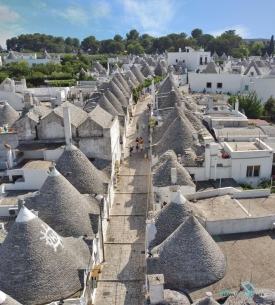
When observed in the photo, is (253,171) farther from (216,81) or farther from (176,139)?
(216,81)

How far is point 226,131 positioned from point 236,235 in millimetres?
13982

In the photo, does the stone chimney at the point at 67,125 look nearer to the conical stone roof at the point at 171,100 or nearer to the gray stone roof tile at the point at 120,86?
the conical stone roof at the point at 171,100

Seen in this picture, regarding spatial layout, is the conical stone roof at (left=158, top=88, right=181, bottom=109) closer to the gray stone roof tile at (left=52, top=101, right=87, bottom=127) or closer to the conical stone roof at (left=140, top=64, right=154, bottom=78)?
the gray stone roof tile at (left=52, top=101, right=87, bottom=127)

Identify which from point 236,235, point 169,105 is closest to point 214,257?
point 236,235

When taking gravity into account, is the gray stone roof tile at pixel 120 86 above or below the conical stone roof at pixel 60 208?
above

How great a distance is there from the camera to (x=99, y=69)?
79188mm

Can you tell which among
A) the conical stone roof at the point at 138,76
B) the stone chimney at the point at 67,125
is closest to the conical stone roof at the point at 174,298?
the stone chimney at the point at 67,125

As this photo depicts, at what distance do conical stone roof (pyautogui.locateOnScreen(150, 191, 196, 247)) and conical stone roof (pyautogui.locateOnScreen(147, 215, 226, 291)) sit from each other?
1514 millimetres

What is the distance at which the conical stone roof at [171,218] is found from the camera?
15.1 meters

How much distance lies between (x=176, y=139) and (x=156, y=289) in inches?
595

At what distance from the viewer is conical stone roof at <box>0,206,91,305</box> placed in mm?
13008

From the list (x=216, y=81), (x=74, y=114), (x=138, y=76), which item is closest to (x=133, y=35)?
(x=138, y=76)

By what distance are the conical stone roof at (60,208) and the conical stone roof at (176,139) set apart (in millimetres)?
9513

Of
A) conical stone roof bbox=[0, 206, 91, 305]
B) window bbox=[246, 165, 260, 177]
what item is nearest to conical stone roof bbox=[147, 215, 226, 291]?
Answer: conical stone roof bbox=[0, 206, 91, 305]
